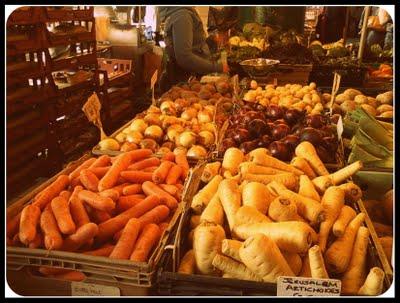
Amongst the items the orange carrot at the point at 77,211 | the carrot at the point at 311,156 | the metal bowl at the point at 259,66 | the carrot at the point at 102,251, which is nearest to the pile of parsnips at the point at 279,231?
the carrot at the point at 311,156

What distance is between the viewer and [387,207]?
207 centimetres

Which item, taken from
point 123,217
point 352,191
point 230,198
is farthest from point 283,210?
point 123,217

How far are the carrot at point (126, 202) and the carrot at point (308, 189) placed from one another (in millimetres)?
783

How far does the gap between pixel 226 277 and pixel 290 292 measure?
24 cm

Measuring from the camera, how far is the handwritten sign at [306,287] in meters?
1.26

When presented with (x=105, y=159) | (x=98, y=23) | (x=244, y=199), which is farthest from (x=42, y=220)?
(x=98, y=23)

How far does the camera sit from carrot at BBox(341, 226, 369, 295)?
57.7 inches

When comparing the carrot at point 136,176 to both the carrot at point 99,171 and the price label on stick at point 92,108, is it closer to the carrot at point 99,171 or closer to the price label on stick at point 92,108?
the carrot at point 99,171

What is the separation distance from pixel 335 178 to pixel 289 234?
2.24 ft

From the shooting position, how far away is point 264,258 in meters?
1.33

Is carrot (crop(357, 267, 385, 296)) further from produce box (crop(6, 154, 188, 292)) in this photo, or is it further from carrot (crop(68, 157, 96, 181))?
carrot (crop(68, 157, 96, 181))

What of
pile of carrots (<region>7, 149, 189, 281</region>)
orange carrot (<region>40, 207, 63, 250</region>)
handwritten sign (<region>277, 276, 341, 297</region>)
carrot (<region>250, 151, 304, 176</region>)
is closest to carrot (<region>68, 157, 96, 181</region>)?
pile of carrots (<region>7, 149, 189, 281</region>)

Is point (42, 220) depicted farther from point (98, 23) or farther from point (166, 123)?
point (98, 23)

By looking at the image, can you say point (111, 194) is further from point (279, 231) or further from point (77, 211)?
point (279, 231)
